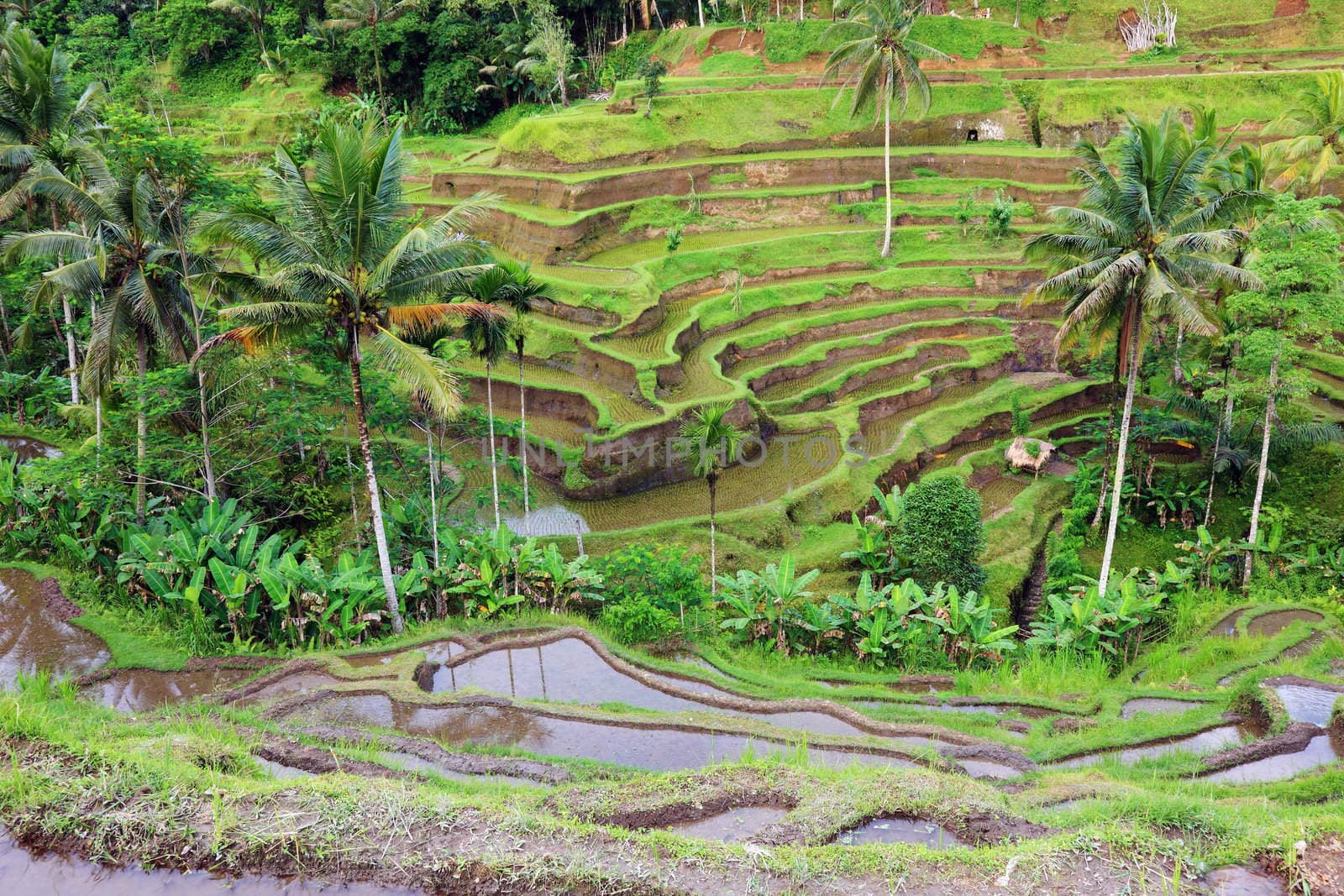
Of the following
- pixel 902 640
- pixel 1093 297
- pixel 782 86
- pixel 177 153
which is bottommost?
pixel 902 640

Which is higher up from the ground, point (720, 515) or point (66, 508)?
point (66, 508)

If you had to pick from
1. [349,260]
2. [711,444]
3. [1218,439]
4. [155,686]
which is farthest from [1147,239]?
[155,686]

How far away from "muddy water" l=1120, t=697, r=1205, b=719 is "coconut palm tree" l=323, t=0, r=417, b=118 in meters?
42.3

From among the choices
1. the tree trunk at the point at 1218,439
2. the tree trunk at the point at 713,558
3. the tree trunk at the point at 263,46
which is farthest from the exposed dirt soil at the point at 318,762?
the tree trunk at the point at 263,46

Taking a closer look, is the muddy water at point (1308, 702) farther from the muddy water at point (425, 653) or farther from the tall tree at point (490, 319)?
the tall tree at point (490, 319)

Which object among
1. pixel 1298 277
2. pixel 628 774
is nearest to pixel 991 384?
pixel 1298 277

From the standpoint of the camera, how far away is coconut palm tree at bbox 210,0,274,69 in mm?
49938

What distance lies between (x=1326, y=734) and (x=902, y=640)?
19.2ft

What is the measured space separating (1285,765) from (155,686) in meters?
15.1

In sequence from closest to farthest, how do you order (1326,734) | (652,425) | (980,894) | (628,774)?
(980,894) < (628,774) < (1326,734) < (652,425)

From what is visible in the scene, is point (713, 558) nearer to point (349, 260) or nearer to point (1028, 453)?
point (349, 260)

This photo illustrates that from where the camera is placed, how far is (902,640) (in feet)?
51.8

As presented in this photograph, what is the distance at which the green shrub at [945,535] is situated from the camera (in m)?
18.1

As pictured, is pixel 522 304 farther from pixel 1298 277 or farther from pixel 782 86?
pixel 782 86
